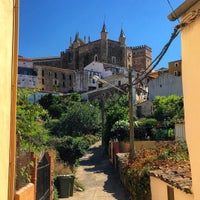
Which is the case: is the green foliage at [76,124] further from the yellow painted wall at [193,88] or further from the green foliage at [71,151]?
the yellow painted wall at [193,88]

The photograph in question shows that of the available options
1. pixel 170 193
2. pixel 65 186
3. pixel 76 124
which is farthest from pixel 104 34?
pixel 170 193

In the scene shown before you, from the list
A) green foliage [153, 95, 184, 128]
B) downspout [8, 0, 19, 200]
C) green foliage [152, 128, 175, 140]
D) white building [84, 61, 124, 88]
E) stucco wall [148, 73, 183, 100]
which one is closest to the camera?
downspout [8, 0, 19, 200]

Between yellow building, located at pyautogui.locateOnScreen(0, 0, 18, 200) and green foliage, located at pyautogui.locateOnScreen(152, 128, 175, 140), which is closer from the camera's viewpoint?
yellow building, located at pyautogui.locateOnScreen(0, 0, 18, 200)

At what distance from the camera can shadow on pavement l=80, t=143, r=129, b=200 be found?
19712mm

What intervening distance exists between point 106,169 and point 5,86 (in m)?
22.3

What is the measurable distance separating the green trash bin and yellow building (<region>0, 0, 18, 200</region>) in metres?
11.8

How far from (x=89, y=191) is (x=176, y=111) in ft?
81.5

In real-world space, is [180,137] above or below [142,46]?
below

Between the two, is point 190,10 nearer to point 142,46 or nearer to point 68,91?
point 68,91

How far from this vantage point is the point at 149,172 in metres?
13.8

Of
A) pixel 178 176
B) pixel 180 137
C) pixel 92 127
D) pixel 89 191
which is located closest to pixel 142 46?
pixel 92 127

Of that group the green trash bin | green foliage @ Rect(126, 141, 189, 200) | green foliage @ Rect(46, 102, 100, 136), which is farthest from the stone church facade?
green foliage @ Rect(126, 141, 189, 200)

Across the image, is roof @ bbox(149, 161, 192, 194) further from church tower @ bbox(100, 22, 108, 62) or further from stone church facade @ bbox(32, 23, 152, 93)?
church tower @ bbox(100, 22, 108, 62)

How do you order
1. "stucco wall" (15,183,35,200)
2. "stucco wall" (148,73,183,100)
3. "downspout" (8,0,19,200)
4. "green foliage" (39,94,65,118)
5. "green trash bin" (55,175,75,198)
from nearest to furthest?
"downspout" (8,0,19,200) → "stucco wall" (15,183,35,200) → "green trash bin" (55,175,75,198) → "stucco wall" (148,73,183,100) → "green foliage" (39,94,65,118)
